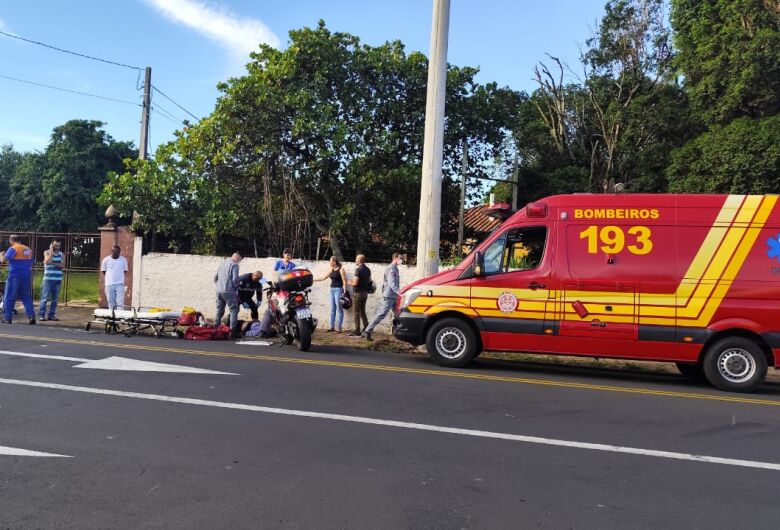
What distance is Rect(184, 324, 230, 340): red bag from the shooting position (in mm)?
10961

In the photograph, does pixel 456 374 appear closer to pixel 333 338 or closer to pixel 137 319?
pixel 333 338

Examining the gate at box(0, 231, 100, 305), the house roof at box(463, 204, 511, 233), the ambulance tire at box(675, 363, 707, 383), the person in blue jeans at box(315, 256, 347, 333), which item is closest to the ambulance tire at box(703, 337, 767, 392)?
the ambulance tire at box(675, 363, 707, 383)

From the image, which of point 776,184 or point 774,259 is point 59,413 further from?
point 776,184

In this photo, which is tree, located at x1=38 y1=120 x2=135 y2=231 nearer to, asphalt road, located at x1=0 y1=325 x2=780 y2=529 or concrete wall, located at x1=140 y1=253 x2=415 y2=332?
concrete wall, located at x1=140 y1=253 x2=415 y2=332

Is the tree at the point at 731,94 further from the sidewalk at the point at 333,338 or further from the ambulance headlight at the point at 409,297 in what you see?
the ambulance headlight at the point at 409,297

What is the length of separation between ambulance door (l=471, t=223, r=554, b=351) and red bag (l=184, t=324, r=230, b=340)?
488cm

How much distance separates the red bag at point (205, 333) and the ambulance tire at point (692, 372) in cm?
769

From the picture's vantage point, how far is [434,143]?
11.6 metres

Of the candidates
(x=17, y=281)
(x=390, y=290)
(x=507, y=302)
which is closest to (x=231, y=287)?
(x=390, y=290)

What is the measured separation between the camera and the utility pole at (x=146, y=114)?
1927cm

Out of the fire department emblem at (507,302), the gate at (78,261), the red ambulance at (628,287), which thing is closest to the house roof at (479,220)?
the red ambulance at (628,287)

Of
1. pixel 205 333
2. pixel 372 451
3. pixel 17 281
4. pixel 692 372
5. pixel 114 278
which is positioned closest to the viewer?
pixel 372 451

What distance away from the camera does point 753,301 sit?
796 cm

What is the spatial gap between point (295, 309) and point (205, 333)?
196 cm
